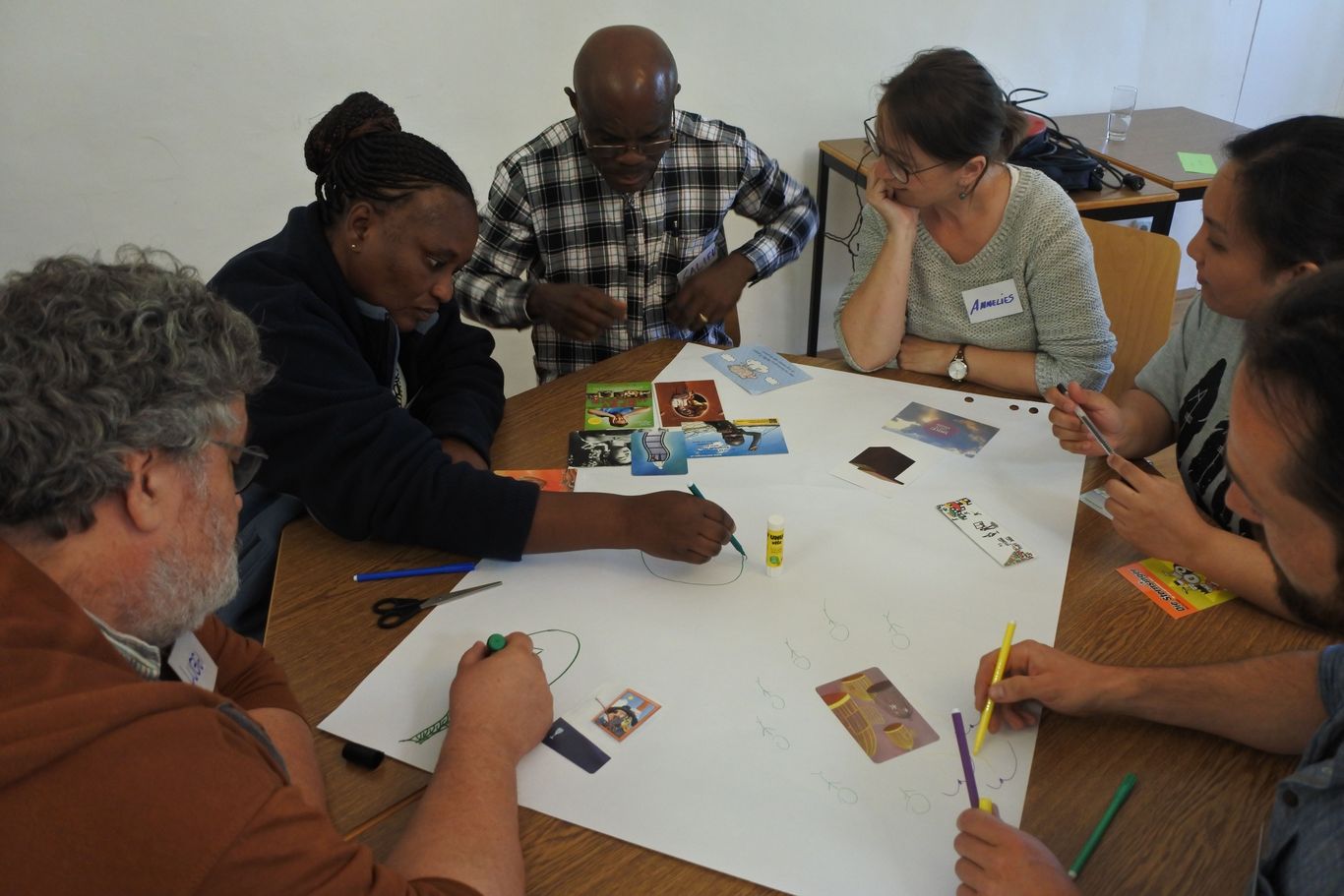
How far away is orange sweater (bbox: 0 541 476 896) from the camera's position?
24.2 inches

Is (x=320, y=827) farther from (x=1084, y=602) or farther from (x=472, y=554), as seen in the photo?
(x=1084, y=602)

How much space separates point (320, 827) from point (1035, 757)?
0.75 m

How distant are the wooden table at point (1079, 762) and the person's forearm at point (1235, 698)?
0.02m

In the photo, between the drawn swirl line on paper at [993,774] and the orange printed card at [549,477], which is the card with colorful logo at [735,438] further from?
the drawn swirl line on paper at [993,774]

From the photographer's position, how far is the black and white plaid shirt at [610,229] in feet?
7.12

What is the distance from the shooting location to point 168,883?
2.07ft

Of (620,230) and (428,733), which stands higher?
(620,230)

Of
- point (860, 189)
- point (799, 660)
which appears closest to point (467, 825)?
point (799, 660)

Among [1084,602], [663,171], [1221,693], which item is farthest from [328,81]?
[1221,693]

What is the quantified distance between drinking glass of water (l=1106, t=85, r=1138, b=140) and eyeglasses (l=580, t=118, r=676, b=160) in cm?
239

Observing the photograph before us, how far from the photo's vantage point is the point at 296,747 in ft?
3.28

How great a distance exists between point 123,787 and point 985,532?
1.14 metres

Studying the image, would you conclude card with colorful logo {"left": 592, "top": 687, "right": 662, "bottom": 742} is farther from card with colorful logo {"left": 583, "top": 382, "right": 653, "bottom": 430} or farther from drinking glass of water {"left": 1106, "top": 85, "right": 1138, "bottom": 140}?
drinking glass of water {"left": 1106, "top": 85, "right": 1138, "bottom": 140}

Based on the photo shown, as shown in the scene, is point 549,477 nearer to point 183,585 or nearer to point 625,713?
point 625,713
